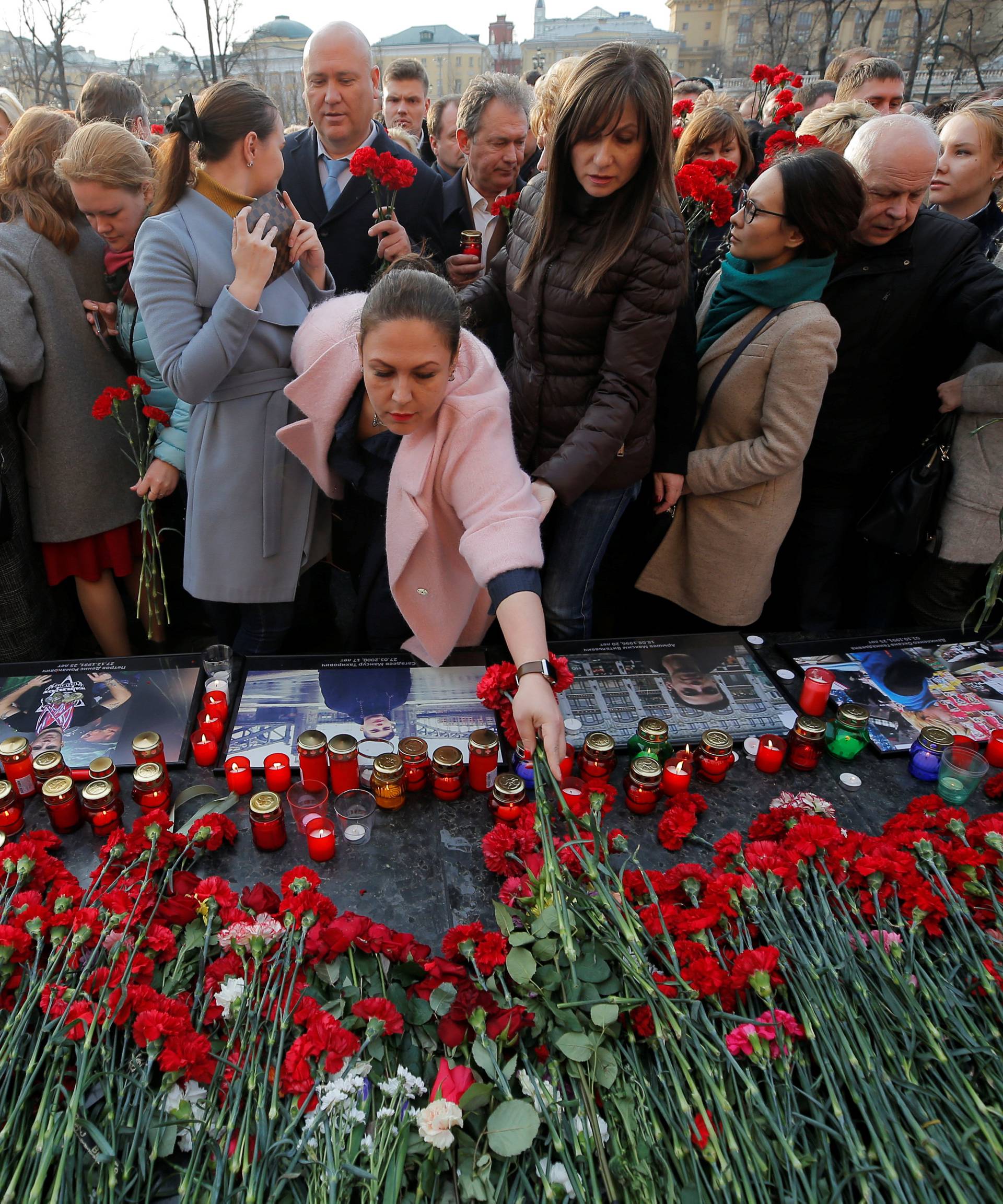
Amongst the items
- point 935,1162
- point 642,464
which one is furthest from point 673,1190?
point 642,464

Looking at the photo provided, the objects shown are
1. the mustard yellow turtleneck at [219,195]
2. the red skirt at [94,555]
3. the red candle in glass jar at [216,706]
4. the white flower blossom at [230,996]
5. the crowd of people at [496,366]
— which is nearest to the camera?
the white flower blossom at [230,996]

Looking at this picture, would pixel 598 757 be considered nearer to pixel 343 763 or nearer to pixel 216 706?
pixel 343 763

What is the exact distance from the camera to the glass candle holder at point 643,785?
1.68 meters

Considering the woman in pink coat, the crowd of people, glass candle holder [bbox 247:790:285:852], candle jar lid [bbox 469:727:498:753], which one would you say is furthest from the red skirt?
candle jar lid [bbox 469:727:498:753]

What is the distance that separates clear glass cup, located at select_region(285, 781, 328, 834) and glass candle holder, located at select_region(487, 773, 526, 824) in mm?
350

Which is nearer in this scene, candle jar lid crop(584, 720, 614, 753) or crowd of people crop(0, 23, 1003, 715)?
candle jar lid crop(584, 720, 614, 753)

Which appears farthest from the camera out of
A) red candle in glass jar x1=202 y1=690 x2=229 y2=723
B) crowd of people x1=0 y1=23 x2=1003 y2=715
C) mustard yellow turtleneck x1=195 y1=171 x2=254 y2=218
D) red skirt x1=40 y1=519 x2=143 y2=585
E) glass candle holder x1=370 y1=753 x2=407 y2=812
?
red skirt x1=40 y1=519 x2=143 y2=585

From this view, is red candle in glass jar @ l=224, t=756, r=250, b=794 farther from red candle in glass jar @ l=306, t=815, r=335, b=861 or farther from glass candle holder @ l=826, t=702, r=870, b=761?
glass candle holder @ l=826, t=702, r=870, b=761

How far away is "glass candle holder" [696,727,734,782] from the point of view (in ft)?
5.77

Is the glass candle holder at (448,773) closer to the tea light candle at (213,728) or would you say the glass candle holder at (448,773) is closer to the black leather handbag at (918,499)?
the tea light candle at (213,728)

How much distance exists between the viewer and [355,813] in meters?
1.67

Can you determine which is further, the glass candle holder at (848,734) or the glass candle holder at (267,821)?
the glass candle holder at (848,734)

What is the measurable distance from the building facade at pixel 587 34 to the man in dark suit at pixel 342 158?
54646 millimetres

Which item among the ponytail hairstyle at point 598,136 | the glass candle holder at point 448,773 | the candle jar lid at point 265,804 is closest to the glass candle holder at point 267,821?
the candle jar lid at point 265,804
